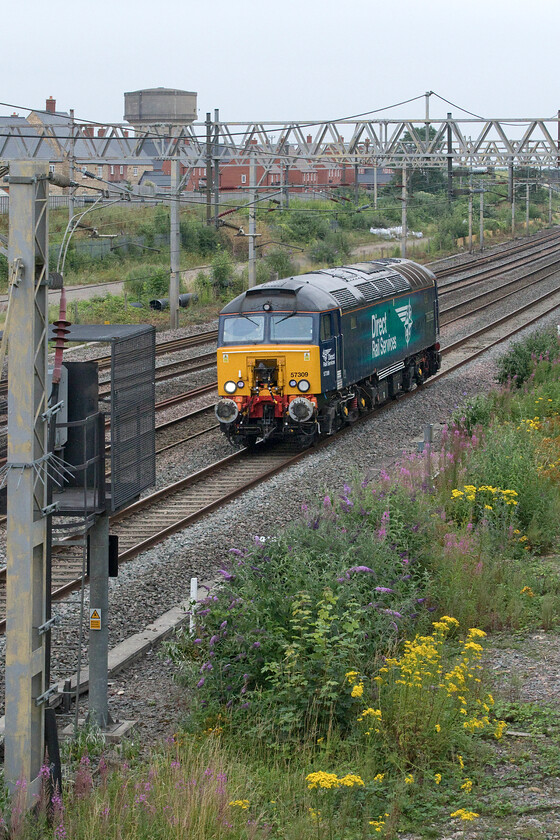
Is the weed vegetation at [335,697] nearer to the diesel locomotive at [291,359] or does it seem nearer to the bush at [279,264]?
the diesel locomotive at [291,359]

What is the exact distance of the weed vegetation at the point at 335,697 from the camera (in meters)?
6.08

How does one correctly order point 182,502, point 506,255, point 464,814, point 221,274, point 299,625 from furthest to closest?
point 506,255, point 221,274, point 182,502, point 299,625, point 464,814

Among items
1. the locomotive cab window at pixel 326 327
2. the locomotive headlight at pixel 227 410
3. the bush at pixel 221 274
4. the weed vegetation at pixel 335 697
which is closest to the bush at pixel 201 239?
the bush at pixel 221 274

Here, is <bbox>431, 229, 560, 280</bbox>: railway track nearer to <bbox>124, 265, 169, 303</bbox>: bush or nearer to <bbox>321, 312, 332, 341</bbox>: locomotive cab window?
<bbox>124, 265, 169, 303</bbox>: bush

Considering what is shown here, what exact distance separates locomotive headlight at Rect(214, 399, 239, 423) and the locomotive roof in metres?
1.68

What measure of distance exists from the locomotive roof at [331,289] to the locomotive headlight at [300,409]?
1585 mm

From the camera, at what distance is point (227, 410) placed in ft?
57.7

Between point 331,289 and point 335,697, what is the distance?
1270 centimetres

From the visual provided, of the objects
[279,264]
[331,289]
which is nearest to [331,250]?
[279,264]

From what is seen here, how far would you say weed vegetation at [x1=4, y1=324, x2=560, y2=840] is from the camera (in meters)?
6.08

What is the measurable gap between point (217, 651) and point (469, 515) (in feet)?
17.1

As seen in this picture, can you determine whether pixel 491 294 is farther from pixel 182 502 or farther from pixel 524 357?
pixel 182 502

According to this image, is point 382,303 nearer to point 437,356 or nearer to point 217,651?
point 437,356

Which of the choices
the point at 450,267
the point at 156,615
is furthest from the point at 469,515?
the point at 450,267
